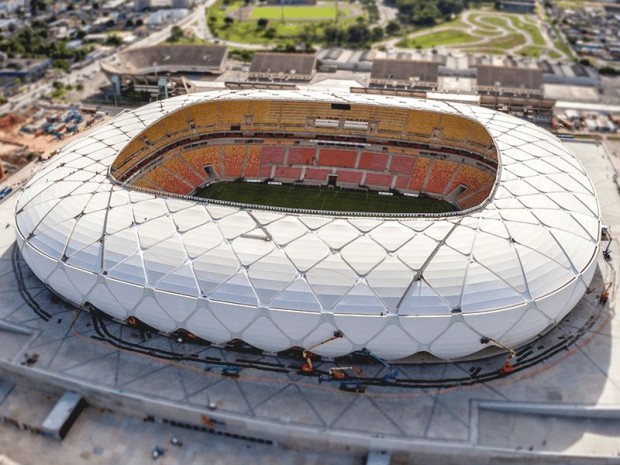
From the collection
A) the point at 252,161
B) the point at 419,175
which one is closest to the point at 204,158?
the point at 252,161

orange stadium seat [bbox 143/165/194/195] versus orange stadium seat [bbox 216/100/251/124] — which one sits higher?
orange stadium seat [bbox 216/100/251/124]

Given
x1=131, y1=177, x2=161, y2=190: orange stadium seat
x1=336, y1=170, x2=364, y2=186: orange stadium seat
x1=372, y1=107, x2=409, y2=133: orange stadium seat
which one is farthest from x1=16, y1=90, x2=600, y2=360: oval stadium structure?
x1=336, y1=170, x2=364, y2=186: orange stadium seat

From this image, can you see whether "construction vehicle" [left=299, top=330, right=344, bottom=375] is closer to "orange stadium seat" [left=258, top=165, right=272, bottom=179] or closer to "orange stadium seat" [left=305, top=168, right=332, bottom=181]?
"orange stadium seat" [left=305, top=168, right=332, bottom=181]

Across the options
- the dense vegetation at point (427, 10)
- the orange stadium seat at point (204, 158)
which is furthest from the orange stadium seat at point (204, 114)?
the dense vegetation at point (427, 10)

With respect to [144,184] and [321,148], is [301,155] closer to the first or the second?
[321,148]

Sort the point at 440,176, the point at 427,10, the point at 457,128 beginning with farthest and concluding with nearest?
the point at 427,10 → the point at 440,176 → the point at 457,128
